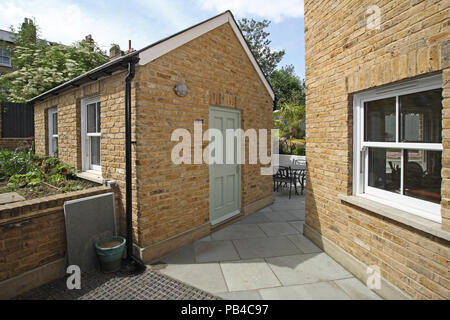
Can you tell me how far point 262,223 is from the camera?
19.0 ft

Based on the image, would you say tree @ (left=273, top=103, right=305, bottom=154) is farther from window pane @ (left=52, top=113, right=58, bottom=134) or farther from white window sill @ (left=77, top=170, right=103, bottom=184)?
white window sill @ (left=77, top=170, right=103, bottom=184)

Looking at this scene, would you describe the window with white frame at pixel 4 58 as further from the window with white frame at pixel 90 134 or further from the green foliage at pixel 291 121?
the green foliage at pixel 291 121

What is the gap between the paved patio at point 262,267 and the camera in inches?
124

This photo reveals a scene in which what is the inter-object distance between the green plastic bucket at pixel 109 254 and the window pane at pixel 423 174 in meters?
3.97

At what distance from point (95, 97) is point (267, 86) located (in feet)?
14.4

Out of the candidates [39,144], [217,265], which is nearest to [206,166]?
[217,265]

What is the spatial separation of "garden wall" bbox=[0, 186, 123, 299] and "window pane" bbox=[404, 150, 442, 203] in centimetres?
459

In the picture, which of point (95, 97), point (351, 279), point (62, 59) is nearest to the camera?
point (351, 279)

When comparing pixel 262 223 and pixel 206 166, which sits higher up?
pixel 206 166

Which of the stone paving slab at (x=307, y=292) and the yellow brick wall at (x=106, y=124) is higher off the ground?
the yellow brick wall at (x=106, y=124)

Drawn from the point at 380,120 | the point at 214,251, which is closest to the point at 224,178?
the point at 214,251

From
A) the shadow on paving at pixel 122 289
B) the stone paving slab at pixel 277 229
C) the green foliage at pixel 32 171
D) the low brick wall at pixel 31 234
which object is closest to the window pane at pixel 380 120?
the stone paving slab at pixel 277 229

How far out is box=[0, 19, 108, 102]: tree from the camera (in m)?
10.0
